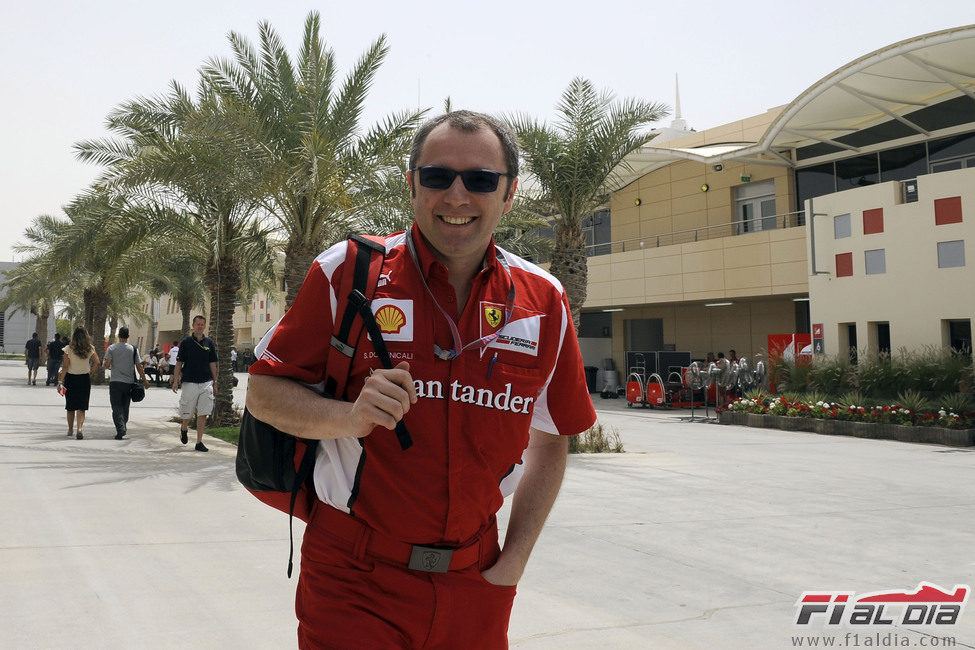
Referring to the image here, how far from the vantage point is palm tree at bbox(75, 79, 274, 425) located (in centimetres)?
1264

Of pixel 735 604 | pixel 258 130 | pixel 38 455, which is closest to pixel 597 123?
pixel 258 130

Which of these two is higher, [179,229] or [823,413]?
[179,229]

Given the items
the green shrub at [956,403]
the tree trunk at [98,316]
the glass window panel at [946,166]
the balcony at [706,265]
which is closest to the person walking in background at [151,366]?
the tree trunk at [98,316]

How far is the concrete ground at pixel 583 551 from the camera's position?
417 centimetres

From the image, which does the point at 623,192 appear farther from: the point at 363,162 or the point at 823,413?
the point at 363,162

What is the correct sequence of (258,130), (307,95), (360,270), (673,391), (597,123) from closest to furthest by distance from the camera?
(360,270), (258,130), (307,95), (597,123), (673,391)

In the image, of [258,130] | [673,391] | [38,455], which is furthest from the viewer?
[673,391]

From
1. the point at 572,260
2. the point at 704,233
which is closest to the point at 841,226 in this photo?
the point at 704,233

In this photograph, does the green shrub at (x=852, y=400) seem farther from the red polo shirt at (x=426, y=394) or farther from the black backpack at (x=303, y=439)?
the black backpack at (x=303, y=439)

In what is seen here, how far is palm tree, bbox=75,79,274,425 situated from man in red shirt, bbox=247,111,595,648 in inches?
421

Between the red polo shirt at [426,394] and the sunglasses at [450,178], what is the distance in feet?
0.49

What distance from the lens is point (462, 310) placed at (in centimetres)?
204

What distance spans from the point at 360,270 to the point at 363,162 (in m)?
11.9

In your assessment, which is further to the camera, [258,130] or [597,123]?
[597,123]
